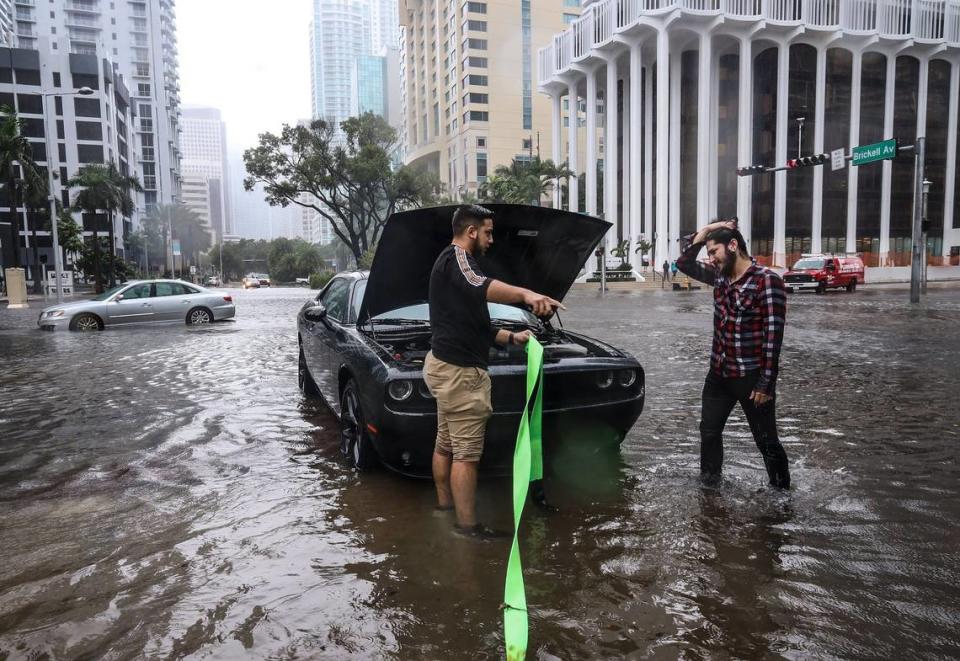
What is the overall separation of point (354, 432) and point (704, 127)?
52.1 meters

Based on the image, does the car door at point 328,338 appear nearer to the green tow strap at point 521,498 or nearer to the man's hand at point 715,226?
the green tow strap at point 521,498

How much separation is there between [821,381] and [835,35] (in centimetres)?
5490

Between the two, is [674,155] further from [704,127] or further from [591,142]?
[591,142]

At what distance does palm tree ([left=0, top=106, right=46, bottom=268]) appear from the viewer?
37.4 m

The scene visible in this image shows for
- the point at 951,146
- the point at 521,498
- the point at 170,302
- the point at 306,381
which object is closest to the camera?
the point at 521,498

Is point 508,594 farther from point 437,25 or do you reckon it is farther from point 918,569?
point 437,25

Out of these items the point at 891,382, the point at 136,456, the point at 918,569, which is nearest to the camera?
the point at 918,569

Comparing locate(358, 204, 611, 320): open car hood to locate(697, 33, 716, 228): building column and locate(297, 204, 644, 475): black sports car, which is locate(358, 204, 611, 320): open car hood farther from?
locate(697, 33, 716, 228): building column

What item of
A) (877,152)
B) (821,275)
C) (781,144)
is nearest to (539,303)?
(877,152)

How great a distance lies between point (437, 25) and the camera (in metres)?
95.2

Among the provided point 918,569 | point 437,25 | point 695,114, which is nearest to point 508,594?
point 918,569

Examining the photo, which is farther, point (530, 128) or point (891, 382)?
point (530, 128)

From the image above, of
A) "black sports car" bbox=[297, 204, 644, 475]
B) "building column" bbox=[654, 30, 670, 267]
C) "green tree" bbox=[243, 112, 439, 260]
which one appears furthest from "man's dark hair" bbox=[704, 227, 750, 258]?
"building column" bbox=[654, 30, 670, 267]

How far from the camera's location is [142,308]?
16.5 m
